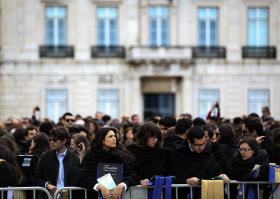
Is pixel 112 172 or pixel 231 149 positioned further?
pixel 231 149

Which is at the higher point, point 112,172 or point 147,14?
point 147,14

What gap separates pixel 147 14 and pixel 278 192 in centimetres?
2600

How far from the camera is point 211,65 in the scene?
35.7 meters

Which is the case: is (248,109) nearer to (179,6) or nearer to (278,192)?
(179,6)

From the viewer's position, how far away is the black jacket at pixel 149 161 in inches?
417

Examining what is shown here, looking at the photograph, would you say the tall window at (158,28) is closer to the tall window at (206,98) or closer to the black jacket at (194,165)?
the tall window at (206,98)

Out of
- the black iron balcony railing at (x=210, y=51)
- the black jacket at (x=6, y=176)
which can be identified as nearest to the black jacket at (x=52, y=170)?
the black jacket at (x=6, y=176)

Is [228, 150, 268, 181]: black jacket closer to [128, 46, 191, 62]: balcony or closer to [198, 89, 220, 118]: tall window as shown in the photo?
[128, 46, 191, 62]: balcony

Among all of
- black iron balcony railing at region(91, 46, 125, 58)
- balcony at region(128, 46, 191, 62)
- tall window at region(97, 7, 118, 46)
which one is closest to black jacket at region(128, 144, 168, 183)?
balcony at region(128, 46, 191, 62)

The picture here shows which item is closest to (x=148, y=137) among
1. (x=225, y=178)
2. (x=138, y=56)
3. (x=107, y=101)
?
(x=225, y=178)

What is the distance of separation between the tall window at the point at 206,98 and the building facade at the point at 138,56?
0.05 metres

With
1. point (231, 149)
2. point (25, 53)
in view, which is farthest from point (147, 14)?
point (231, 149)

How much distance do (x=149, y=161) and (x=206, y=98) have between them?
83.6 feet

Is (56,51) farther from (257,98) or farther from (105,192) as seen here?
(105,192)
